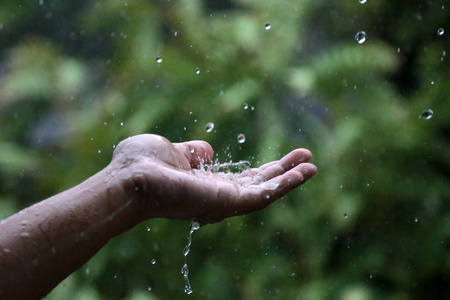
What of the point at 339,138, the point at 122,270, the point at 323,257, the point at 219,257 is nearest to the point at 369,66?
the point at 339,138

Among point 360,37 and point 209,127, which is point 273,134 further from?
point 360,37

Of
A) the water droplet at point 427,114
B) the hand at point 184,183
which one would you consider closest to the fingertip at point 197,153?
the hand at point 184,183

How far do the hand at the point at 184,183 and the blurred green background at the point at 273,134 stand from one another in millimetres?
968

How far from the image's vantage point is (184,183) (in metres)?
0.88

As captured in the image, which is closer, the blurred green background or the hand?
the hand

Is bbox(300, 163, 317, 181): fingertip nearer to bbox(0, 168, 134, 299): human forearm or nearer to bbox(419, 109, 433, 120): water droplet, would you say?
bbox(0, 168, 134, 299): human forearm

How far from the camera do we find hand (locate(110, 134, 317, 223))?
34.3 inches

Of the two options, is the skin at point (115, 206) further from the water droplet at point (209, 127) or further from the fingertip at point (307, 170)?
the water droplet at point (209, 127)

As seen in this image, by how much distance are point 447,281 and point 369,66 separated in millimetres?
884

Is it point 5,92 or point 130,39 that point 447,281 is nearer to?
point 130,39

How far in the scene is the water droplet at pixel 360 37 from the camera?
2.22 metres

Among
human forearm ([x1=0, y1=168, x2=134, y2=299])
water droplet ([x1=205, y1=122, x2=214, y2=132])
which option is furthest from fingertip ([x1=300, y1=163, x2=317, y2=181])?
water droplet ([x1=205, y1=122, x2=214, y2=132])

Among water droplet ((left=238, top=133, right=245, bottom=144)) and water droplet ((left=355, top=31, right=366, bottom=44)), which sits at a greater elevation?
water droplet ((left=355, top=31, right=366, bottom=44))

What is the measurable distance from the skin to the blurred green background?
3.33 feet
